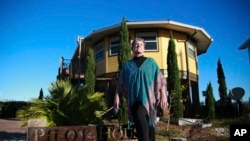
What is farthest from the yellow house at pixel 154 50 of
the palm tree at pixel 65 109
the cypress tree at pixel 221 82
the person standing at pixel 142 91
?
the person standing at pixel 142 91

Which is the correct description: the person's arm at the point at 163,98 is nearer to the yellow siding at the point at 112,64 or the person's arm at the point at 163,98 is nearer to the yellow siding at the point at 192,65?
the yellow siding at the point at 112,64

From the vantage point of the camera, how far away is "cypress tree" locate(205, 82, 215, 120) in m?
14.3

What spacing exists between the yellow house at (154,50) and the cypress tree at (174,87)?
140cm

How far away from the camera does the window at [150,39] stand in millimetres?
16078

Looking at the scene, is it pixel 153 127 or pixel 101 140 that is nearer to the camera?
pixel 153 127

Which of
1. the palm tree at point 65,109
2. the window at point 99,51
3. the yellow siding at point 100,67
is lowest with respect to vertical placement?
the palm tree at point 65,109

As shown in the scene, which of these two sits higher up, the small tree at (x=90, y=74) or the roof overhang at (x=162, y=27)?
the roof overhang at (x=162, y=27)

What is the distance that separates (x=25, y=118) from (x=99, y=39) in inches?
421

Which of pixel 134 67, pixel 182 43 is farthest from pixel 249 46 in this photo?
pixel 134 67

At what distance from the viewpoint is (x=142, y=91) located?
287 centimetres

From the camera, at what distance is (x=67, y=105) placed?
773 centimetres

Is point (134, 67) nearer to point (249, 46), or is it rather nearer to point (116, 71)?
point (116, 71)

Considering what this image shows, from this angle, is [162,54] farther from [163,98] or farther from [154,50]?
[163,98]

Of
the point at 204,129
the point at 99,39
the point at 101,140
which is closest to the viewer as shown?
the point at 101,140
